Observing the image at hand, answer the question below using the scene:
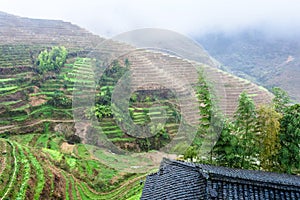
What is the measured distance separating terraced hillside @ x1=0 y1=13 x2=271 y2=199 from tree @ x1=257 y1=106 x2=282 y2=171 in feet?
4.94

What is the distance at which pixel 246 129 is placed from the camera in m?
10.2

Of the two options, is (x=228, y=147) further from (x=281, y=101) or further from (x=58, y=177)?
(x=58, y=177)

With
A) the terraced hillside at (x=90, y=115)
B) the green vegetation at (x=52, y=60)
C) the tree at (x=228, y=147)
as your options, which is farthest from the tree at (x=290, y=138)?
the green vegetation at (x=52, y=60)

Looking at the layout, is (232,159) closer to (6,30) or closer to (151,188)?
(151,188)

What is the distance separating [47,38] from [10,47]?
1089 centimetres

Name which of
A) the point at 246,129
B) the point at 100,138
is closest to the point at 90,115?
the point at 100,138

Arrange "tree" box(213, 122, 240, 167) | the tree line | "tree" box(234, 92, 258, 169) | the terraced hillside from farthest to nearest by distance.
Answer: the terraced hillside → "tree" box(213, 122, 240, 167) → "tree" box(234, 92, 258, 169) → the tree line

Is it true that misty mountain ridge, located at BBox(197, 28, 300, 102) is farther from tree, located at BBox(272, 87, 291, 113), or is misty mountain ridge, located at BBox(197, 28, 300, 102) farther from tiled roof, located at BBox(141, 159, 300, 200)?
tiled roof, located at BBox(141, 159, 300, 200)

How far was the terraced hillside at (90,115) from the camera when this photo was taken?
11.4 metres

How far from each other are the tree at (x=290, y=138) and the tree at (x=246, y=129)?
0.92 meters

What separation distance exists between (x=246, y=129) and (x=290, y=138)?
1458 mm

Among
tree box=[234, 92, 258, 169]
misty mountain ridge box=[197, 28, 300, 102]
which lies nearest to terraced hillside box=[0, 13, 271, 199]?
tree box=[234, 92, 258, 169]

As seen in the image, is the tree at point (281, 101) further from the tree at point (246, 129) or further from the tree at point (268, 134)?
the tree at point (246, 129)

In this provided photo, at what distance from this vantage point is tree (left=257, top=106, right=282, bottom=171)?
9492 mm
